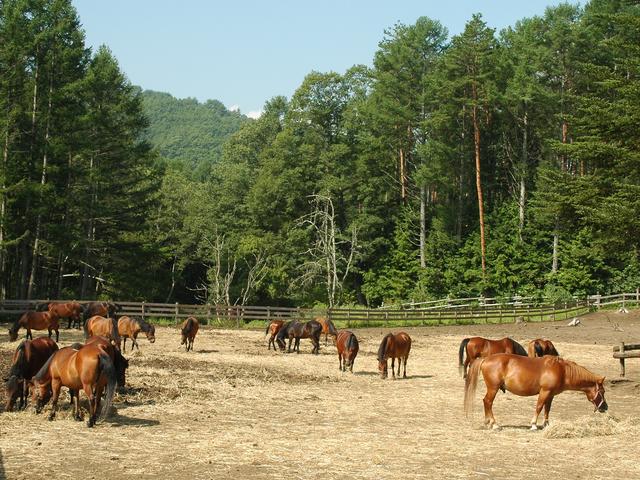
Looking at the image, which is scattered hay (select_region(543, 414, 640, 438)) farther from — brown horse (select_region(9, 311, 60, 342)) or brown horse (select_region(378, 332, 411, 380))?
brown horse (select_region(9, 311, 60, 342))

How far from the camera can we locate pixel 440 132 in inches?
2105

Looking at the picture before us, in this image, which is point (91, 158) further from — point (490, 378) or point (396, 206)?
point (490, 378)

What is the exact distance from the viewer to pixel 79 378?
1237cm

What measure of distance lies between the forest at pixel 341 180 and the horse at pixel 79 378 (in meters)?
25.0

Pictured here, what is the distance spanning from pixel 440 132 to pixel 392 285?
467 inches

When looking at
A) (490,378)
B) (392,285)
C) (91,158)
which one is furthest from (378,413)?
(392,285)

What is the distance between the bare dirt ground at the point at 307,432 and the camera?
966 cm

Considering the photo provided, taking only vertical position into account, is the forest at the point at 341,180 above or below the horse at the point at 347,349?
above

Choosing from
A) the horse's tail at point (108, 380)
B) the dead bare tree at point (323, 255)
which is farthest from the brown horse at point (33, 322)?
the dead bare tree at point (323, 255)

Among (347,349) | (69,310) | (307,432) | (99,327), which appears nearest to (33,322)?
(99,327)

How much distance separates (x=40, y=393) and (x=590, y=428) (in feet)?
31.2

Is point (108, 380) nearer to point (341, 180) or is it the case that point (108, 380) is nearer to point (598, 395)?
point (598, 395)

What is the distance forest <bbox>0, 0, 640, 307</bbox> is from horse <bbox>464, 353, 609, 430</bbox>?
2718 centimetres

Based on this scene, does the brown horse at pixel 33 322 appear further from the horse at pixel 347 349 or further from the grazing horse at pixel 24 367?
the grazing horse at pixel 24 367
